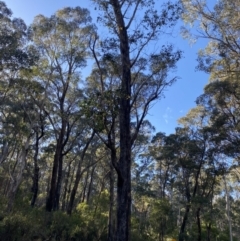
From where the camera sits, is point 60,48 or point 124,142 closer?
point 124,142

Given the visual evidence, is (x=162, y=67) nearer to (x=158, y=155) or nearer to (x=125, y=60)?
(x=125, y=60)

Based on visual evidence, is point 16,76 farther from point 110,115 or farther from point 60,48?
point 110,115

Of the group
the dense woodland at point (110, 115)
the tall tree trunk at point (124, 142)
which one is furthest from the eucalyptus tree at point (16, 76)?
the tall tree trunk at point (124, 142)

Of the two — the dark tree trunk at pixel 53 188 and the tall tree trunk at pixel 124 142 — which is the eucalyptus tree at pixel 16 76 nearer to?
the dark tree trunk at pixel 53 188

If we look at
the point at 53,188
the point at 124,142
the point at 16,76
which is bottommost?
the point at 53,188

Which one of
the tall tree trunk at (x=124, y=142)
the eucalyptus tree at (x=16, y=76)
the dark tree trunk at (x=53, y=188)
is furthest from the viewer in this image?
the dark tree trunk at (x=53, y=188)

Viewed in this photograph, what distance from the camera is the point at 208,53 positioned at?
1367cm

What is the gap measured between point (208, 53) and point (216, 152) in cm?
814

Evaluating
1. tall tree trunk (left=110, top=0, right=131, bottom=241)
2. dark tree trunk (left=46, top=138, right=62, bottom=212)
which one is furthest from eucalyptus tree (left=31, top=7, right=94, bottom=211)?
tall tree trunk (left=110, top=0, right=131, bottom=241)

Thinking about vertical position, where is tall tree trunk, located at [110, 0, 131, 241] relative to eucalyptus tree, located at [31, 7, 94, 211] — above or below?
below

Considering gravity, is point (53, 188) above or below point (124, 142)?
below

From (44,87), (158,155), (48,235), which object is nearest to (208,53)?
(44,87)

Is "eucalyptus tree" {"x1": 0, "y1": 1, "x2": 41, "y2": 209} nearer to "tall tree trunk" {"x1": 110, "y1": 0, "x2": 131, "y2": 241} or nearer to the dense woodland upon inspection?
the dense woodland

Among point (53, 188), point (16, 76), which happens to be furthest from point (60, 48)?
point (53, 188)
